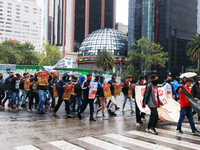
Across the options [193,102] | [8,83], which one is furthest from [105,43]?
[193,102]

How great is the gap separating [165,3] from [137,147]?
65121mm

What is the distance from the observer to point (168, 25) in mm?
64750

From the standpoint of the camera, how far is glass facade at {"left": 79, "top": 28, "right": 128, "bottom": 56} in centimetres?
7844

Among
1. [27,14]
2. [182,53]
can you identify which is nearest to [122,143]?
[182,53]

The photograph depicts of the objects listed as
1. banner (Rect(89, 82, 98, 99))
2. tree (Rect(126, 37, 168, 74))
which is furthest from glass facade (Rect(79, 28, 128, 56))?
banner (Rect(89, 82, 98, 99))

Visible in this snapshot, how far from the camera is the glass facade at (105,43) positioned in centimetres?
7844

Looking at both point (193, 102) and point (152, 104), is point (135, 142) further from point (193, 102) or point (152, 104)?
point (193, 102)

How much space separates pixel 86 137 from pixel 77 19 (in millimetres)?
101411

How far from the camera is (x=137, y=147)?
567 cm

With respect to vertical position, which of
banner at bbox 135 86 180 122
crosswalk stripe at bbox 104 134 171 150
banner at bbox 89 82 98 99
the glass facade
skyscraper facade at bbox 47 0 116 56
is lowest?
crosswalk stripe at bbox 104 134 171 150

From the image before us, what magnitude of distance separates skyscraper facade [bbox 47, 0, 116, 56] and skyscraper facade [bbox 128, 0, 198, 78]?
3670 cm

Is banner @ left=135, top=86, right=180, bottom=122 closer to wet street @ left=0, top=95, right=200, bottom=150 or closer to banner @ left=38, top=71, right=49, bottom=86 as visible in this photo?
wet street @ left=0, top=95, right=200, bottom=150

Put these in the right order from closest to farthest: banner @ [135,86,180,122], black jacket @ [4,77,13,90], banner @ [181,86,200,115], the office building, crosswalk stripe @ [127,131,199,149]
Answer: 1. crosswalk stripe @ [127,131,199,149]
2. banner @ [181,86,200,115]
3. banner @ [135,86,180,122]
4. black jacket @ [4,77,13,90]
5. the office building

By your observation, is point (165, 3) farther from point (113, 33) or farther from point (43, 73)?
point (43, 73)
